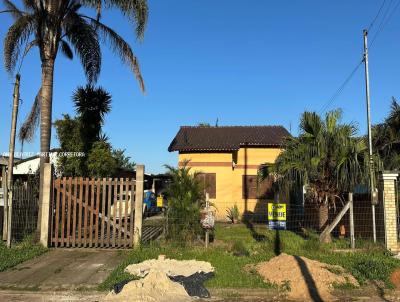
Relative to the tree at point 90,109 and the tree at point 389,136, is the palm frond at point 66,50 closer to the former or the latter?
the tree at point 90,109

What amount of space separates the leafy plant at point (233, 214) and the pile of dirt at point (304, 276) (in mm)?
12399

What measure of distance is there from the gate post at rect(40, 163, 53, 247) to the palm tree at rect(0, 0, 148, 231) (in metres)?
1.28

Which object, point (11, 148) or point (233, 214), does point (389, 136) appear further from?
Answer: point (11, 148)

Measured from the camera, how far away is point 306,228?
48.3 ft

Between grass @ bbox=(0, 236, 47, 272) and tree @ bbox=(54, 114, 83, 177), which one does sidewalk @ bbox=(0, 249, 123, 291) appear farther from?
tree @ bbox=(54, 114, 83, 177)

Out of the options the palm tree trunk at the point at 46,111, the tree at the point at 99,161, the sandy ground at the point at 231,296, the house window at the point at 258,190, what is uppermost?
the palm tree trunk at the point at 46,111

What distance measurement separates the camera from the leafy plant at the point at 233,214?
22453 mm

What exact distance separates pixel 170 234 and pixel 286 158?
13.3 feet

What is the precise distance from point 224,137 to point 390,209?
14183mm

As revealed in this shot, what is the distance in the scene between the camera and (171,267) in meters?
9.99

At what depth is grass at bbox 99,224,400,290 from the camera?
911 centimetres

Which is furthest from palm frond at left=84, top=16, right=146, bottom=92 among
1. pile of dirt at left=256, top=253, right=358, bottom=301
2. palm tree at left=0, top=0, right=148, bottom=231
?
pile of dirt at left=256, top=253, right=358, bottom=301

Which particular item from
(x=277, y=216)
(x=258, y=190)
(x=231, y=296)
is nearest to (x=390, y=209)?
(x=277, y=216)

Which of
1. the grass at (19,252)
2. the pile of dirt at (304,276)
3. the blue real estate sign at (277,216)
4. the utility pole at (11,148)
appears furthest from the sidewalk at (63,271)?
the blue real estate sign at (277,216)
